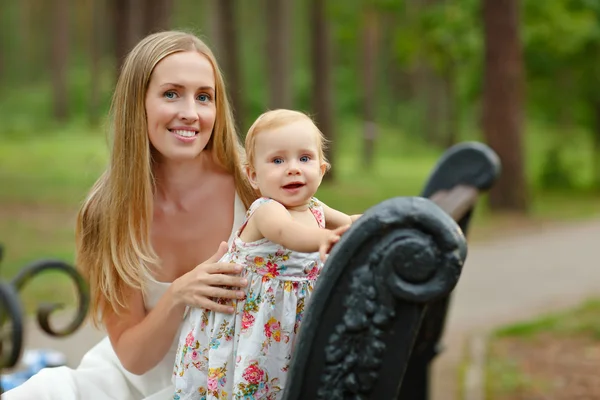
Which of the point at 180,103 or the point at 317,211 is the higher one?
the point at 180,103

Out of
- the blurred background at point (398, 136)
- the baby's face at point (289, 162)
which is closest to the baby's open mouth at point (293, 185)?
the baby's face at point (289, 162)

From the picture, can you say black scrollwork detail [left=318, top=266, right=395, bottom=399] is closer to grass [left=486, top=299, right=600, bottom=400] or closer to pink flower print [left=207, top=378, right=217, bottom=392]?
pink flower print [left=207, top=378, right=217, bottom=392]

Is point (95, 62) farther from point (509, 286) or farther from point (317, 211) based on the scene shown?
point (317, 211)

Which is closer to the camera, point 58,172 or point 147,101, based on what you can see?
point 147,101

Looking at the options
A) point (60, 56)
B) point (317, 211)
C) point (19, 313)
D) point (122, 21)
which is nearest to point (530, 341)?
point (19, 313)

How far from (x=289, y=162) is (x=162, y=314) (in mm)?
545

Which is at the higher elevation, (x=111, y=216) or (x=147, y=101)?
(x=147, y=101)

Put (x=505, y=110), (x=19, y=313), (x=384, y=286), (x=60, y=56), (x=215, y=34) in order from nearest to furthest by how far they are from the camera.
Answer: (x=384, y=286), (x=19, y=313), (x=505, y=110), (x=215, y=34), (x=60, y=56)

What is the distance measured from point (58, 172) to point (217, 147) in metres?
22.8

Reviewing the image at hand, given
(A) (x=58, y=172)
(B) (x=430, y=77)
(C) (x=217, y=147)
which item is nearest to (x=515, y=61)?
(A) (x=58, y=172)

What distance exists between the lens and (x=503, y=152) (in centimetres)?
1708

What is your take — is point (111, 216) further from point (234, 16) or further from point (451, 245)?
point (234, 16)

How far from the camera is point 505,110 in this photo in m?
17.0

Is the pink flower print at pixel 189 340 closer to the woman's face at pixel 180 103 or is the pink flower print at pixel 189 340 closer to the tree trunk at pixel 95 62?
the woman's face at pixel 180 103
